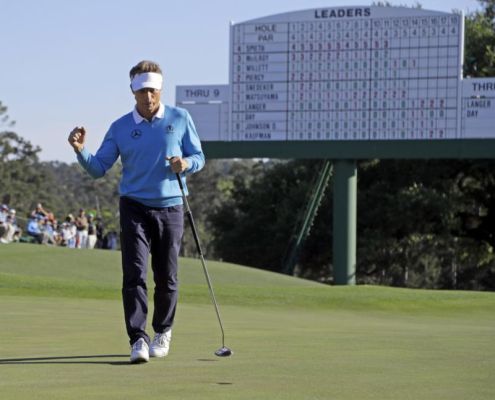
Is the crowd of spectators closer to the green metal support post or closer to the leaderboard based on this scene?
the leaderboard

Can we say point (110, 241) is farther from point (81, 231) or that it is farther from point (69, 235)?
point (69, 235)

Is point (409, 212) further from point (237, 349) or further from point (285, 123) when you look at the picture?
point (237, 349)

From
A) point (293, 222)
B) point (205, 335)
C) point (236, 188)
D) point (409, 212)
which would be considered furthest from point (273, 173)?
point (205, 335)

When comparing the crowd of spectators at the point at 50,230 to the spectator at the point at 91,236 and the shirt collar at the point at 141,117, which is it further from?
the shirt collar at the point at 141,117

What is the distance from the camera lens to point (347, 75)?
31906 millimetres

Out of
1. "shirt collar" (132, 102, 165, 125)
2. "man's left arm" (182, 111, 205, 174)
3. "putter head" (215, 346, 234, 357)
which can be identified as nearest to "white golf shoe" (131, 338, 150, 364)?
"putter head" (215, 346, 234, 357)

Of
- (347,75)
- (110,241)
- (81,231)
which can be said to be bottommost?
(110,241)

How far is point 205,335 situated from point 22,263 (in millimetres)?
16173

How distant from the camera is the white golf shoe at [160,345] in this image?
281 inches

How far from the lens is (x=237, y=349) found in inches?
297

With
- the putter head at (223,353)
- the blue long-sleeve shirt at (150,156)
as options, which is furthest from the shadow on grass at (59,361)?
the blue long-sleeve shirt at (150,156)

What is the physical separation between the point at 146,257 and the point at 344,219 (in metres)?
25.5

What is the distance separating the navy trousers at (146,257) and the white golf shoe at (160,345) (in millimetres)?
44

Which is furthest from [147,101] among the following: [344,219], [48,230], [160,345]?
[48,230]
